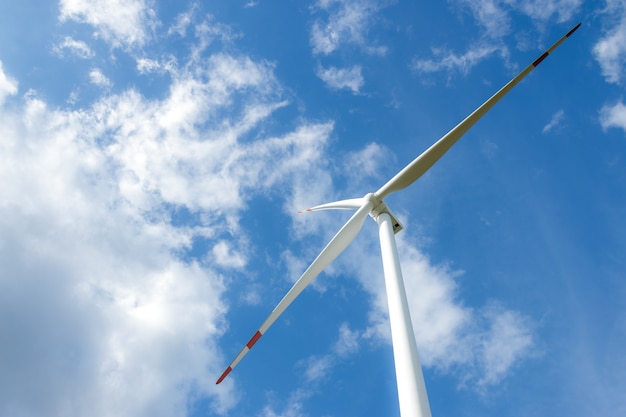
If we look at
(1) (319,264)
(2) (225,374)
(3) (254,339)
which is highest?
(1) (319,264)

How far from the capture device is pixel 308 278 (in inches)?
849

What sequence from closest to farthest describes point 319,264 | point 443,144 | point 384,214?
point 384,214 < point 319,264 < point 443,144

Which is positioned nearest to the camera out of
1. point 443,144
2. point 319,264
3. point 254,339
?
point 254,339

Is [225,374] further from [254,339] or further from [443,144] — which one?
[443,144]

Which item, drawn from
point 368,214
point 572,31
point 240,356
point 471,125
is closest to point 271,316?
point 240,356

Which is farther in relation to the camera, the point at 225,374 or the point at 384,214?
the point at 225,374

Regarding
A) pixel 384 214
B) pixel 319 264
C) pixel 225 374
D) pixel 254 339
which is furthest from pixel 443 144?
pixel 225 374

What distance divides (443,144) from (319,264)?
27.7 feet

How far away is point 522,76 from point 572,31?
3292mm

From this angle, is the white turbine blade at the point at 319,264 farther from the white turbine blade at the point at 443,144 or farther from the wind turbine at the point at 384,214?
the white turbine blade at the point at 443,144

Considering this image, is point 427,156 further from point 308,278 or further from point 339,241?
point 308,278

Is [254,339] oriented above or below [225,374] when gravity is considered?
above

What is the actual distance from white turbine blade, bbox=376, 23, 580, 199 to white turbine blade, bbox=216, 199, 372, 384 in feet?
7.12

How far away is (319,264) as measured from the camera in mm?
21641
